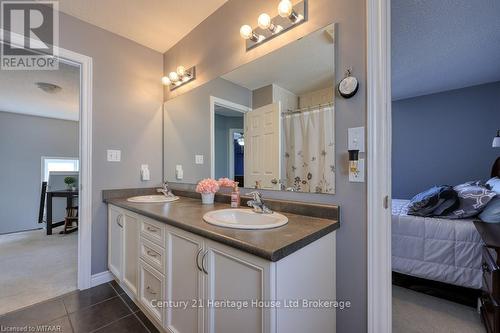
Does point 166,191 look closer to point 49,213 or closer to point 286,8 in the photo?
point 286,8

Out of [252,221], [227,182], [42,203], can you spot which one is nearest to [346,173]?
[252,221]

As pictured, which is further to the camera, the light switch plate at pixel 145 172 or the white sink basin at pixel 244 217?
the light switch plate at pixel 145 172

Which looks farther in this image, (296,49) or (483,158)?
(483,158)

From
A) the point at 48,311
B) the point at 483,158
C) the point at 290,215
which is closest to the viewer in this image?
the point at 290,215

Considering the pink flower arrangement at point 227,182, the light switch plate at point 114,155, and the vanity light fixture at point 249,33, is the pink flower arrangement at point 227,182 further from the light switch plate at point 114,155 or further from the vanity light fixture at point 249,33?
the light switch plate at point 114,155

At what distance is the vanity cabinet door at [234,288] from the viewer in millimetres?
820

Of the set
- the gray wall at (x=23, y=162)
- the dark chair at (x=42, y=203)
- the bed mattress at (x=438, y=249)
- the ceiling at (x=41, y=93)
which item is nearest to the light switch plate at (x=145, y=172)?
the ceiling at (x=41, y=93)

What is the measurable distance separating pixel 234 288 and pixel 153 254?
75 centimetres

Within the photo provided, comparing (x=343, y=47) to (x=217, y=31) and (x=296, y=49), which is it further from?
(x=217, y=31)

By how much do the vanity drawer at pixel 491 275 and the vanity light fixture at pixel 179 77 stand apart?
8.51 ft

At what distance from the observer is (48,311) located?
1.67m

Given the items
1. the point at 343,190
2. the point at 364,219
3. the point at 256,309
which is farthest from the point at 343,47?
the point at 256,309

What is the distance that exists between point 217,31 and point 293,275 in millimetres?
1930

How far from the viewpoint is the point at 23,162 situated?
4.47 m
